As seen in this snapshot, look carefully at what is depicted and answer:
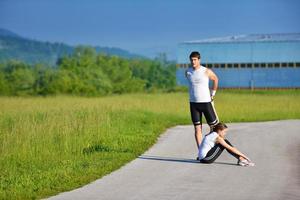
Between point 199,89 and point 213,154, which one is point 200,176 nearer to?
point 213,154

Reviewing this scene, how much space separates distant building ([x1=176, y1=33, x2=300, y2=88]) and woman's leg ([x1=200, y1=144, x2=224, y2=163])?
4629 cm

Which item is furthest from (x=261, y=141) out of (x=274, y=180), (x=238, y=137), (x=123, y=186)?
(x=123, y=186)

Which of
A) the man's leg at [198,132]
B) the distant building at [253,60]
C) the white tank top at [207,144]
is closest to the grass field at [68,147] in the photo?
the man's leg at [198,132]

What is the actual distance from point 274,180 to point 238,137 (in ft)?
20.5

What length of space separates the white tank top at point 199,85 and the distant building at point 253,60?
1804 inches

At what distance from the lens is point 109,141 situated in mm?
15375

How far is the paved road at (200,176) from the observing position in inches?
369

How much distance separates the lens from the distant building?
2287 inches

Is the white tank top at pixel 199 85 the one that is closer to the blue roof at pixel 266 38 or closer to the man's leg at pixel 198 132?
the man's leg at pixel 198 132

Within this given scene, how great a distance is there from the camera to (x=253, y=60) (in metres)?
59.6

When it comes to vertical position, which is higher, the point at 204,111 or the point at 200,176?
the point at 204,111

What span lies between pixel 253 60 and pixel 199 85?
47.6 m

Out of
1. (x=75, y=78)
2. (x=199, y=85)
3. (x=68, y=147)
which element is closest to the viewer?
(x=199, y=85)

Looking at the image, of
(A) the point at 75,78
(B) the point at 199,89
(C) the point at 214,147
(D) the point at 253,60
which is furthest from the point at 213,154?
(D) the point at 253,60
